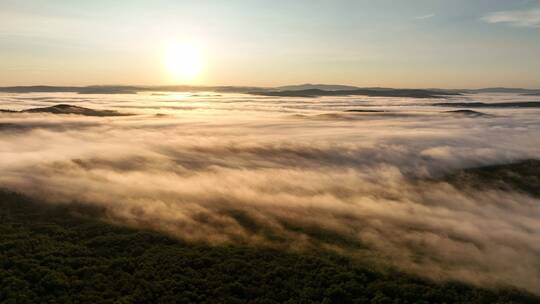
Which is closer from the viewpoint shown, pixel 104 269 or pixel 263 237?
pixel 104 269

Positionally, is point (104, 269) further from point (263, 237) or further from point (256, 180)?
point (256, 180)

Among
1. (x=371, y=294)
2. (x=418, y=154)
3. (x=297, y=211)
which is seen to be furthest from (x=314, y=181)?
(x=371, y=294)

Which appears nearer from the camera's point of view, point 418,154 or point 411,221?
point 411,221

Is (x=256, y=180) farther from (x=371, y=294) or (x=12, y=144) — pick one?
(x=12, y=144)

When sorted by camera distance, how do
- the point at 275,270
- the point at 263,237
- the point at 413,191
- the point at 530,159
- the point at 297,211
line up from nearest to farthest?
1. the point at 275,270
2. the point at 263,237
3. the point at 297,211
4. the point at 413,191
5. the point at 530,159

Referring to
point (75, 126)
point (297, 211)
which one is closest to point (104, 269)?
point (297, 211)

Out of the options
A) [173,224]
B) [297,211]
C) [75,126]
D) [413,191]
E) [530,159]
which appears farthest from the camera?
[75,126]
